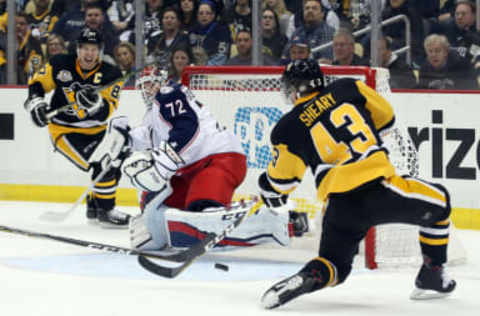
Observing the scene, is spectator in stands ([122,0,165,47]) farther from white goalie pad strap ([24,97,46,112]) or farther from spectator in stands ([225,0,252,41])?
white goalie pad strap ([24,97,46,112])

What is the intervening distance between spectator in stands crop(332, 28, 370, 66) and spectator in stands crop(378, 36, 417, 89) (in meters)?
0.11

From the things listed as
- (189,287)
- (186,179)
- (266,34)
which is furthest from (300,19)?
(189,287)

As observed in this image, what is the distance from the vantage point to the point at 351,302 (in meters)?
3.36

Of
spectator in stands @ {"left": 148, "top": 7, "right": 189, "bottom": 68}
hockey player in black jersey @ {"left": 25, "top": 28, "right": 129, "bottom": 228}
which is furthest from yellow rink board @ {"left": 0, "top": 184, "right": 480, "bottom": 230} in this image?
spectator in stands @ {"left": 148, "top": 7, "right": 189, "bottom": 68}

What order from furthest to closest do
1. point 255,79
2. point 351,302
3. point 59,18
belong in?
point 59,18, point 255,79, point 351,302

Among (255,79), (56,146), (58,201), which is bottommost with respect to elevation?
(58,201)

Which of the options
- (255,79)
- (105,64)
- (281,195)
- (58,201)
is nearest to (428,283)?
(281,195)

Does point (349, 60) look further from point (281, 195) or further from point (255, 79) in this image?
point (281, 195)

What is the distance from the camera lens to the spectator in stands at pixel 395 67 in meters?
5.71

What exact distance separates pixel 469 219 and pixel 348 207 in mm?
2251

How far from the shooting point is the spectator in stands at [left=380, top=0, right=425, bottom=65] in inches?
228

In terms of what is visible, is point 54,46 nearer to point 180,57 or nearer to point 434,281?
point 180,57

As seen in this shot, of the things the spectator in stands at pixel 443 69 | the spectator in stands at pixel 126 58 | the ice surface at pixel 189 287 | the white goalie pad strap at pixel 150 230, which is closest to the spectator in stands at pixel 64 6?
the spectator in stands at pixel 126 58

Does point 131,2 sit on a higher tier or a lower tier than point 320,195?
higher
